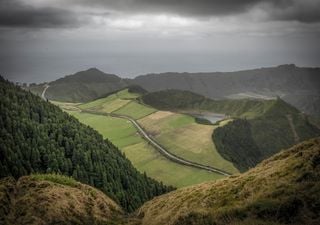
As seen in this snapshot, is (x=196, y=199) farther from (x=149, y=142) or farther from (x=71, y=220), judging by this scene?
(x=149, y=142)

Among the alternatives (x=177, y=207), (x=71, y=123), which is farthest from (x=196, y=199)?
(x=71, y=123)

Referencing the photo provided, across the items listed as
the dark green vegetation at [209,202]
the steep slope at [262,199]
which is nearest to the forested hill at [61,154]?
the dark green vegetation at [209,202]

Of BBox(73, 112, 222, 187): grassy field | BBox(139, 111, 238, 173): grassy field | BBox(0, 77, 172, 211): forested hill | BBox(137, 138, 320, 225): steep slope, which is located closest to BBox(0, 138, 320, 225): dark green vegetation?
BBox(137, 138, 320, 225): steep slope

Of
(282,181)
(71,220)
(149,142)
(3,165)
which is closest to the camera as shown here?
(282,181)

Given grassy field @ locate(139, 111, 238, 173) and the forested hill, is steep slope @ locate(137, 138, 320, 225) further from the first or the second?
grassy field @ locate(139, 111, 238, 173)

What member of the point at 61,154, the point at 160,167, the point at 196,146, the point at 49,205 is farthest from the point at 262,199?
the point at 196,146

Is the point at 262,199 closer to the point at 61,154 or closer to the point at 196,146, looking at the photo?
the point at 61,154

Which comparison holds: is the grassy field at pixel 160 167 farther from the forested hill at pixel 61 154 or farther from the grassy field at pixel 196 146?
the forested hill at pixel 61 154
